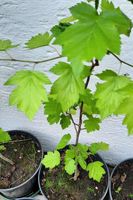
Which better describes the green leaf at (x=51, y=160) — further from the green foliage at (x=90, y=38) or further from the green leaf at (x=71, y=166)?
the green foliage at (x=90, y=38)

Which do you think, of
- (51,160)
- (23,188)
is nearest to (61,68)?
(51,160)

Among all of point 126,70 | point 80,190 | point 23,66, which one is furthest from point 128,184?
point 23,66

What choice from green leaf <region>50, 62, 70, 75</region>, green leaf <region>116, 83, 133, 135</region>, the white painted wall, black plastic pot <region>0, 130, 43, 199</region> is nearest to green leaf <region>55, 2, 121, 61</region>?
green leaf <region>116, 83, 133, 135</region>

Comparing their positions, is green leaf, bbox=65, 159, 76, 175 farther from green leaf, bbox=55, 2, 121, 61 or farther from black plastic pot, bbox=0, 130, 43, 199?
green leaf, bbox=55, 2, 121, 61

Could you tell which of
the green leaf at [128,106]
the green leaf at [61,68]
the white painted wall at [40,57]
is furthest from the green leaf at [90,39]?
the white painted wall at [40,57]

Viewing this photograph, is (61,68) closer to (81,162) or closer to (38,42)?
(38,42)

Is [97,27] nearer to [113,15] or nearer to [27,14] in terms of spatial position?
[113,15]
